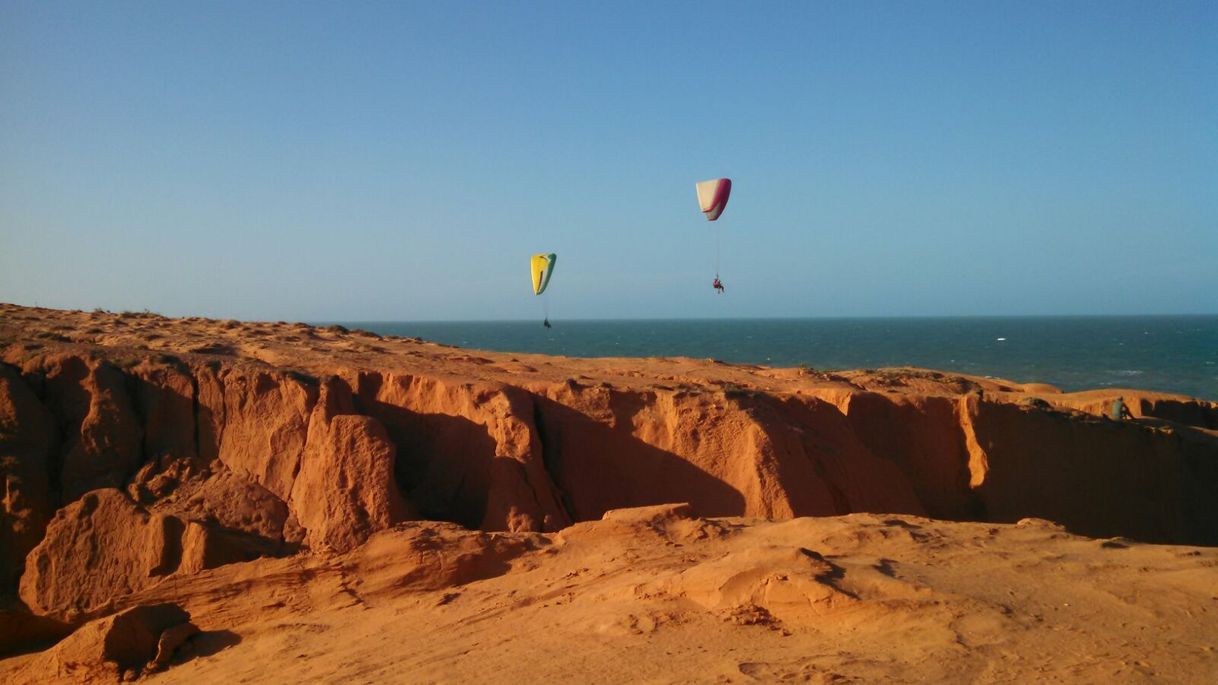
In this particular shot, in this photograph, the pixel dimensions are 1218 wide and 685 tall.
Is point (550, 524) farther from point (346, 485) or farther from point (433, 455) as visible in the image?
point (346, 485)

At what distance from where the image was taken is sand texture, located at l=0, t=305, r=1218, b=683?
730 centimetres

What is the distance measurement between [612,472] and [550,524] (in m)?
2.03

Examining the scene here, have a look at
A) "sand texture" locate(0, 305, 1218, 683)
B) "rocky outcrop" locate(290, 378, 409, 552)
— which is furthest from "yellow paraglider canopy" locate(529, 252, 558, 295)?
"rocky outcrop" locate(290, 378, 409, 552)

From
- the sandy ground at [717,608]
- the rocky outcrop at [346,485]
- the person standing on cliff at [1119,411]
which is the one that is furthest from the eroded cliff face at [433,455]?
the person standing on cliff at [1119,411]

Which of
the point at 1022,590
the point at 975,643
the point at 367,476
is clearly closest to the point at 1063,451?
the point at 1022,590

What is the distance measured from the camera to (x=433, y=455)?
517 inches

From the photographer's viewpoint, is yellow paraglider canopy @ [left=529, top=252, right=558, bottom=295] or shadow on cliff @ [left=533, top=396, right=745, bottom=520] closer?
shadow on cliff @ [left=533, top=396, right=745, bottom=520]

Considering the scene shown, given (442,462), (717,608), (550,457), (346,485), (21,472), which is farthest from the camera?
(550,457)

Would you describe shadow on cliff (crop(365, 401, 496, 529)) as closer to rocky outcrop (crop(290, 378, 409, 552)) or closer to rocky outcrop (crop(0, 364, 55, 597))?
rocky outcrop (crop(290, 378, 409, 552))

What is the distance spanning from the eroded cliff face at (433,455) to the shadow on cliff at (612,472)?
3 cm

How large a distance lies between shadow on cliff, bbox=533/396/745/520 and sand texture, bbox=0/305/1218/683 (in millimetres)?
38

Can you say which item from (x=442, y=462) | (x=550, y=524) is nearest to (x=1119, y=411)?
(x=550, y=524)

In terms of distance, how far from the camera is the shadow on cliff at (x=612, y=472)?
43.5 feet

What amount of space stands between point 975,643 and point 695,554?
3282 millimetres
